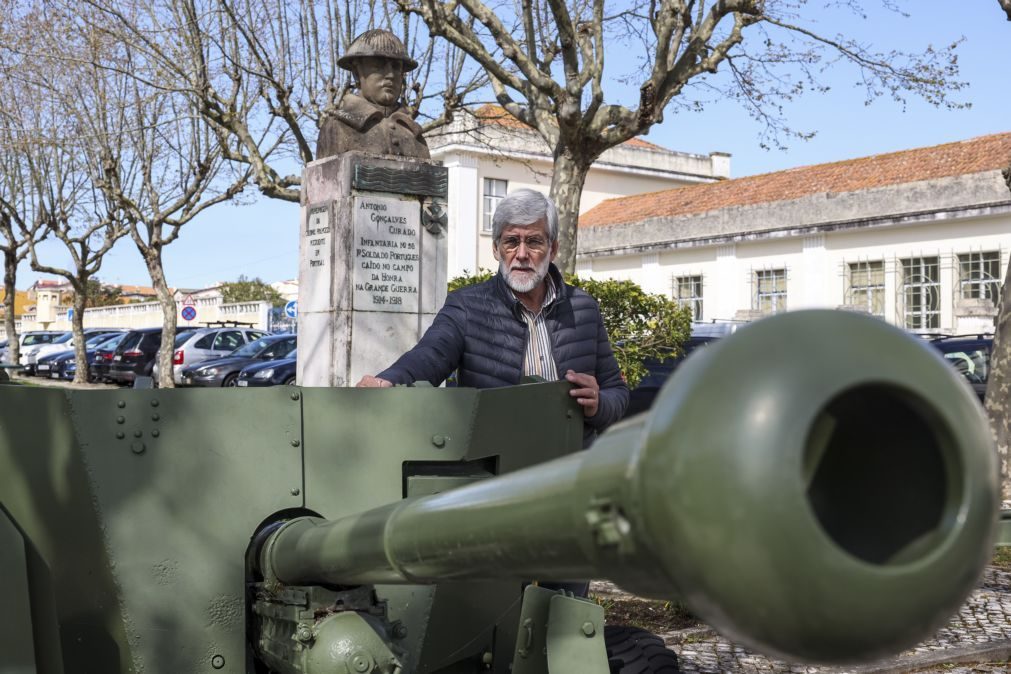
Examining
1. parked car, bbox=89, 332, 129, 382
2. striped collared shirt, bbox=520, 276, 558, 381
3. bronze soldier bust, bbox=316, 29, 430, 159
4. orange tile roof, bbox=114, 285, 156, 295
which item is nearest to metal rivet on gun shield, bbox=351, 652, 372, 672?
striped collared shirt, bbox=520, 276, 558, 381

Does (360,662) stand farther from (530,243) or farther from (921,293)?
(921,293)

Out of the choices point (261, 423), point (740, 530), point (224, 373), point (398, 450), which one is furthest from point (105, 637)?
point (224, 373)

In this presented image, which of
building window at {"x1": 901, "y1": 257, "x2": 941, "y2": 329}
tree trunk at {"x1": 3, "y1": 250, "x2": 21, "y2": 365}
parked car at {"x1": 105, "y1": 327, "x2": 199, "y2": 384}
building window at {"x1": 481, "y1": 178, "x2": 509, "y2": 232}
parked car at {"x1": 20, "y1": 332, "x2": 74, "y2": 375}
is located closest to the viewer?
building window at {"x1": 901, "y1": 257, "x2": 941, "y2": 329}

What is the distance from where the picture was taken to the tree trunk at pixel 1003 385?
1033cm

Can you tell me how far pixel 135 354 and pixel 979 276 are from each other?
18470mm

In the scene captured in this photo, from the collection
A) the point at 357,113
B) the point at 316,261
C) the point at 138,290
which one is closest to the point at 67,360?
the point at 316,261

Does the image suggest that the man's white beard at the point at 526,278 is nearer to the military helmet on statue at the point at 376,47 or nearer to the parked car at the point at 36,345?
the military helmet on statue at the point at 376,47

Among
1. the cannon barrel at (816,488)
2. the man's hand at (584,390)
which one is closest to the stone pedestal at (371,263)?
the man's hand at (584,390)

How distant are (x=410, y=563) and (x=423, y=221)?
10.5m

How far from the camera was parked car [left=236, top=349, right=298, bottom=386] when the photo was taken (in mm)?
19766

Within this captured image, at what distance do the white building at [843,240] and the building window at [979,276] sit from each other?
0.02 meters

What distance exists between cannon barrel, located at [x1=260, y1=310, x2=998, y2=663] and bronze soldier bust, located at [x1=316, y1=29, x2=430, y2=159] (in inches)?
446

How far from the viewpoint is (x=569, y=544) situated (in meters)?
1.45

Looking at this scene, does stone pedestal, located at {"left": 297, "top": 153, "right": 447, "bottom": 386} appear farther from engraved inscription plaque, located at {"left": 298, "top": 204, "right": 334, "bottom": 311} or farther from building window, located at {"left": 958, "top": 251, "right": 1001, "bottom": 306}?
building window, located at {"left": 958, "top": 251, "right": 1001, "bottom": 306}
